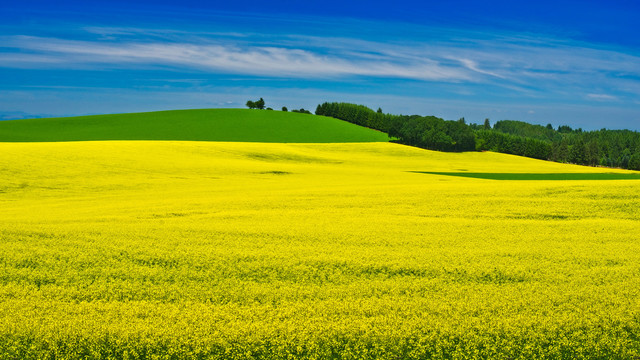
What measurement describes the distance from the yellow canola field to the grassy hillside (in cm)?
5936

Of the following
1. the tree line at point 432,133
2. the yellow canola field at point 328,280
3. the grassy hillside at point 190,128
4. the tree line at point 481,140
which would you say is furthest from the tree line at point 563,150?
the yellow canola field at point 328,280

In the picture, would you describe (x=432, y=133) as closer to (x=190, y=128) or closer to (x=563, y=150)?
(x=190, y=128)

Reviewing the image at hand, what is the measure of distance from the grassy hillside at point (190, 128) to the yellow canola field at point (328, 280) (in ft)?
195

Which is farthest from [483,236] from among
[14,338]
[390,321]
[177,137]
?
[177,137]

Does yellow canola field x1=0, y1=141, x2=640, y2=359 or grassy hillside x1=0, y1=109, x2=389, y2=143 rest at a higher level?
grassy hillside x1=0, y1=109, x2=389, y2=143

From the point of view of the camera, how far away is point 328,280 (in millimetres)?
7301

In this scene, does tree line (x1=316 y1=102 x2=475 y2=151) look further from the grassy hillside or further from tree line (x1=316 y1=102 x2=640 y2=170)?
the grassy hillside

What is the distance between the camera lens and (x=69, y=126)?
81812 mm

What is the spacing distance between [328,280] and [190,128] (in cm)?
7662

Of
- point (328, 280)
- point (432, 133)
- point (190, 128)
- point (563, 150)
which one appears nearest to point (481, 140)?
point (432, 133)

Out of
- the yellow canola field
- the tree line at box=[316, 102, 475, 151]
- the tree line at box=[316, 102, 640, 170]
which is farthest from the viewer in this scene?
the tree line at box=[316, 102, 640, 170]

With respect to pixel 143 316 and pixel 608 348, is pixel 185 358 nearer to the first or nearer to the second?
pixel 143 316

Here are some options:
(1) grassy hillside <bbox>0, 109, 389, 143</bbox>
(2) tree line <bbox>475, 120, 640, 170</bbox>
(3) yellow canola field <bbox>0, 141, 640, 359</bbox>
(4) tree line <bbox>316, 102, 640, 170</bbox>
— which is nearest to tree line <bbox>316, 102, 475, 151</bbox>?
(4) tree line <bbox>316, 102, 640, 170</bbox>

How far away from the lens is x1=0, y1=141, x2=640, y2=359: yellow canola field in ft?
18.0
